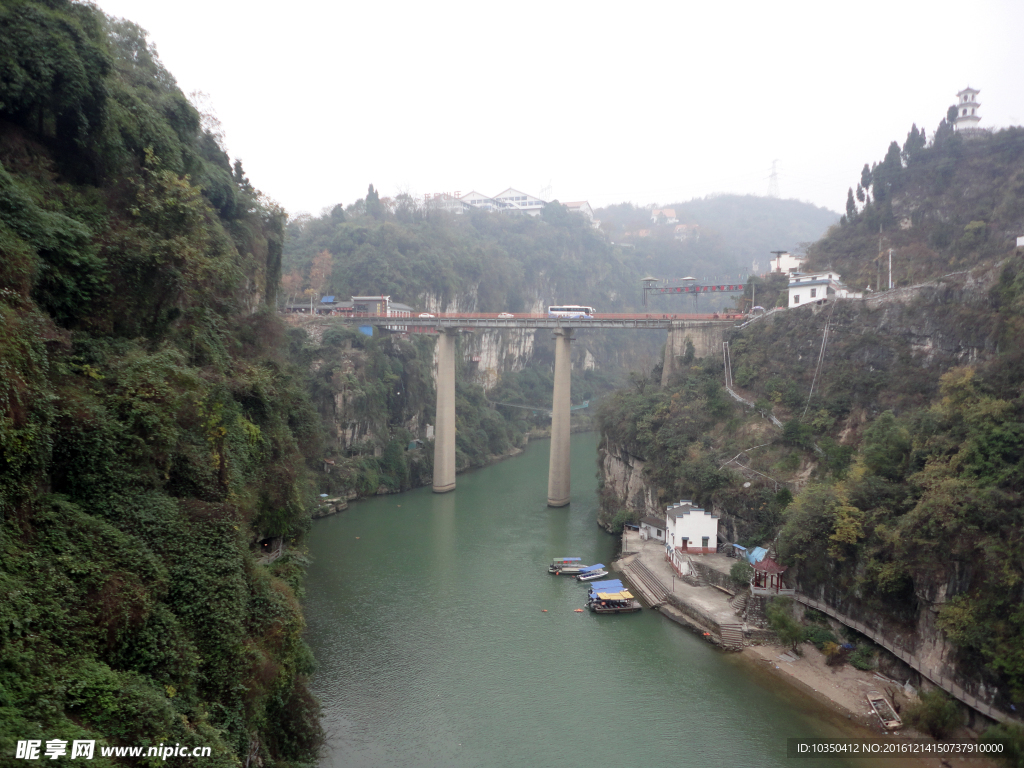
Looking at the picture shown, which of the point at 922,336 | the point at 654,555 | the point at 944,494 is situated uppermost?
the point at 922,336

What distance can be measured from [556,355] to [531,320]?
245 cm

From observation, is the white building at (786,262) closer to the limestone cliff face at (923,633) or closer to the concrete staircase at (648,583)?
the concrete staircase at (648,583)

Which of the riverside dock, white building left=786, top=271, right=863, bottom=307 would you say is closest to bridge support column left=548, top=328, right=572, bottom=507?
the riverside dock

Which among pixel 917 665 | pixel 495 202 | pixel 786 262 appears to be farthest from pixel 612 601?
pixel 495 202

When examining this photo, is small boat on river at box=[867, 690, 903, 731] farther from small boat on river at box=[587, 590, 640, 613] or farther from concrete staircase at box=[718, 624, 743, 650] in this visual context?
small boat on river at box=[587, 590, 640, 613]

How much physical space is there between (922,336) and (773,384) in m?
4.00

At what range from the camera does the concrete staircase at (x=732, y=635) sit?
45.3 feet

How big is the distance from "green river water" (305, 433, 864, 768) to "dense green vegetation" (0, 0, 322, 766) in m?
2.12

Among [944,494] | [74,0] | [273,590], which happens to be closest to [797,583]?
[944,494]

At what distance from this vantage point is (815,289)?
21.1 m

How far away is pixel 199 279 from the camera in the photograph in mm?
10578

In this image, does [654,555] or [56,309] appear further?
[654,555]

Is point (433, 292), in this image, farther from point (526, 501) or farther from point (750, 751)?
point (750, 751)

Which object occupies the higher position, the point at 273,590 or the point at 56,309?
the point at 56,309
